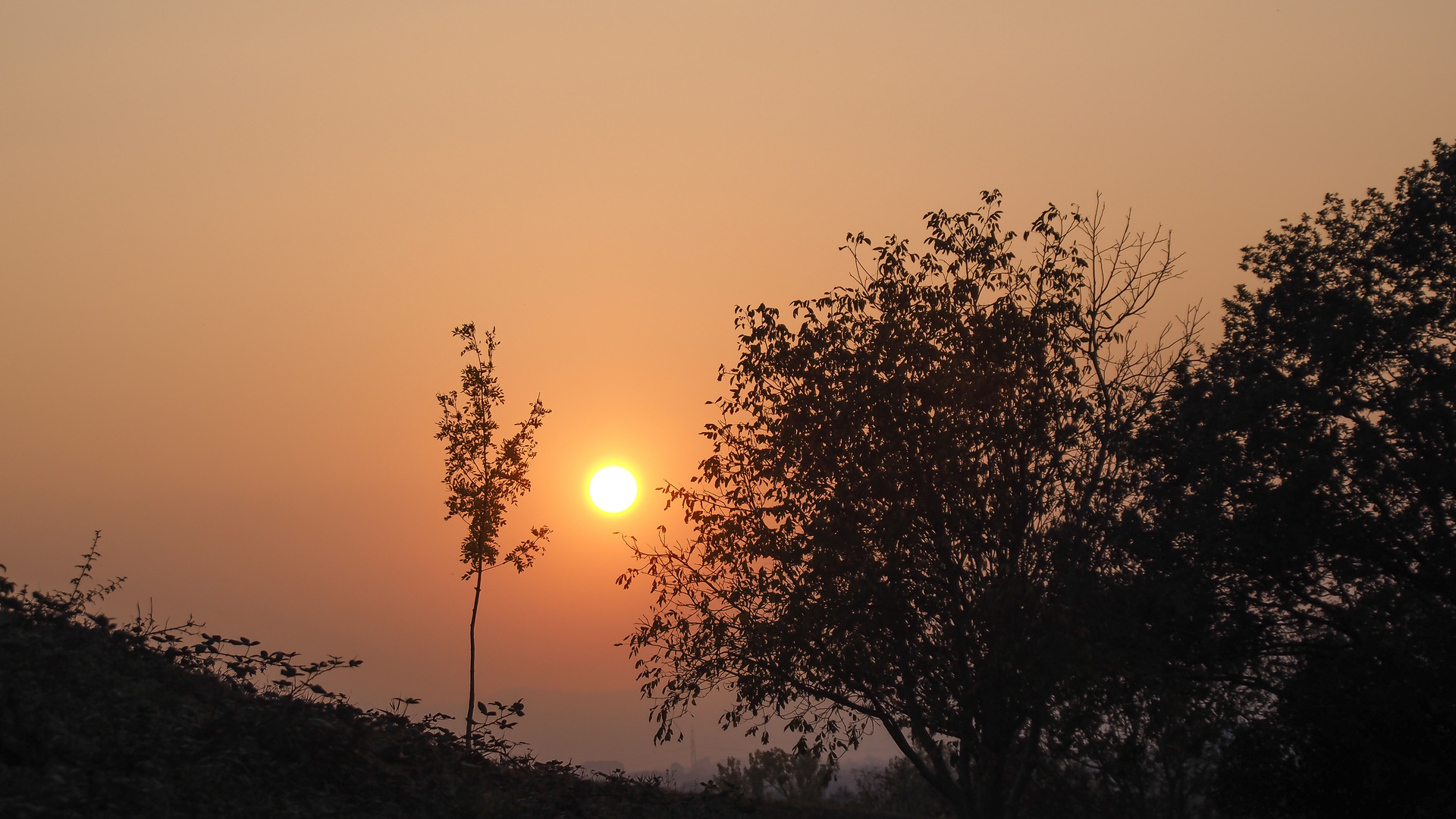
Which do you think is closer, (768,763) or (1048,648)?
(1048,648)

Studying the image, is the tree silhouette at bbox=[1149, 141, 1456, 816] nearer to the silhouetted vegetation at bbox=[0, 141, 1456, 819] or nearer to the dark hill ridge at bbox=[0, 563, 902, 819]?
the silhouetted vegetation at bbox=[0, 141, 1456, 819]

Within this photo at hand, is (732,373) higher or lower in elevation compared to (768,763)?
higher

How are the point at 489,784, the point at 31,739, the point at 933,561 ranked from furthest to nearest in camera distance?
the point at 933,561 → the point at 489,784 → the point at 31,739

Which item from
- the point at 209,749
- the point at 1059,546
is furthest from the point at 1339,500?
the point at 209,749

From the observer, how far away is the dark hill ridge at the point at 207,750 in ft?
29.8

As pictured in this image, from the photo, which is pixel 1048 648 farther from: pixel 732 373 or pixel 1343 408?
pixel 1343 408

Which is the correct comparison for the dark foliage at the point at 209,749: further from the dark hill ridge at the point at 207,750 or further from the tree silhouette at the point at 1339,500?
the tree silhouette at the point at 1339,500

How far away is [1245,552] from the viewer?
61.5ft

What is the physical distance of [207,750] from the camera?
1062 cm

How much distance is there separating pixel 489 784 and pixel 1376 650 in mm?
15239

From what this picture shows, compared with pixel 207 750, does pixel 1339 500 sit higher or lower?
higher

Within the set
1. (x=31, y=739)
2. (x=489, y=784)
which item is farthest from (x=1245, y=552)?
(x=31, y=739)

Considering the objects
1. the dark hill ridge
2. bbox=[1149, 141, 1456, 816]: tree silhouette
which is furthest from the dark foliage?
bbox=[1149, 141, 1456, 816]: tree silhouette

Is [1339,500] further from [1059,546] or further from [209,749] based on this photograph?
[209,749]
